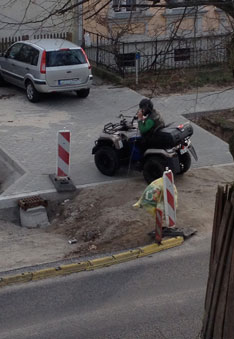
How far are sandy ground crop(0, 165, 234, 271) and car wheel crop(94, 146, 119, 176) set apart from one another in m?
0.35

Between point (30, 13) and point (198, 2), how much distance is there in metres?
19.0

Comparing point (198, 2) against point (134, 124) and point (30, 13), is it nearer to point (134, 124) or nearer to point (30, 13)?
point (134, 124)

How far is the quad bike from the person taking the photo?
42.6 feet

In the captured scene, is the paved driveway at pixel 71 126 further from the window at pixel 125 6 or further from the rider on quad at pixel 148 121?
the window at pixel 125 6

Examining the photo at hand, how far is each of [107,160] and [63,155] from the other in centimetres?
92

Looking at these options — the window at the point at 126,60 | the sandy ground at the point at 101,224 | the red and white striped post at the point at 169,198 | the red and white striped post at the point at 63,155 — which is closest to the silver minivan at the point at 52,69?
the window at the point at 126,60

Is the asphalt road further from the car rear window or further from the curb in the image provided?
the car rear window

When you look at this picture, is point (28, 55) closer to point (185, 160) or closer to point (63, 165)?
point (63, 165)

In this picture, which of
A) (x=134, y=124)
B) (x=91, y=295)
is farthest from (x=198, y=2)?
(x=134, y=124)

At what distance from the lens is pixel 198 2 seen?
5.78 metres

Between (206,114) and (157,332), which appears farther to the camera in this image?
(206,114)

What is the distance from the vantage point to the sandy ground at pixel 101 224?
430 inches

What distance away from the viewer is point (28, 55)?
19797 millimetres

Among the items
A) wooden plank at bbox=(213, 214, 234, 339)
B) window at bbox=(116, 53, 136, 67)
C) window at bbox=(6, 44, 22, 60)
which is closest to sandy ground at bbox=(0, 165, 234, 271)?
wooden plank at bbox=(213, 214, 234, 339)
